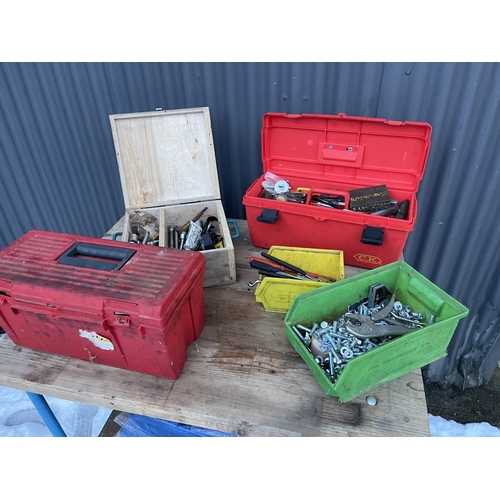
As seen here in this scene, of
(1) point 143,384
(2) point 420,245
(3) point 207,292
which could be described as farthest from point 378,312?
(2) point 420,245

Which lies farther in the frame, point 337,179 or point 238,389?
point 337,179

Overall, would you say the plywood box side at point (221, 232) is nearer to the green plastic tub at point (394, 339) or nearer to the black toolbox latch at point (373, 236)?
the green plastic tub at point (394, 339)

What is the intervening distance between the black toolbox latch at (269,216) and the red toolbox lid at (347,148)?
0.26m

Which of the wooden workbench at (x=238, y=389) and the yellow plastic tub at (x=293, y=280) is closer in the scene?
the wooden workbench at (x=238, y=389)

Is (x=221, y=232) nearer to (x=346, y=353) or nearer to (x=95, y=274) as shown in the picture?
(x=95, y=274)

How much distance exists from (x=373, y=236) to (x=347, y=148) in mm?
372

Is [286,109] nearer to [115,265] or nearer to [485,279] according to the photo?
[115,265]

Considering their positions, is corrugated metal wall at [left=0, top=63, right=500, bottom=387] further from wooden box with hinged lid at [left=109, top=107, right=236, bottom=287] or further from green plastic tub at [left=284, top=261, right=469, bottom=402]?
green plastic tub at [left=284, top=261, right=469, bottom=402]

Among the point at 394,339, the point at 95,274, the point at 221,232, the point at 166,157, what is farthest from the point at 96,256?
the point at 394,339

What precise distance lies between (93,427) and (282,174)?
4.81 ft

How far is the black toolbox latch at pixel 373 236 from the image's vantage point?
115 centimetres

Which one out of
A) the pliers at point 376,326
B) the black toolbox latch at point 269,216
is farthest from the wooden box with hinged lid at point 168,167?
the pliers at point 376,326

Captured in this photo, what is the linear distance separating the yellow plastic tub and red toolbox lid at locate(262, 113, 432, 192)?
1.20 ft

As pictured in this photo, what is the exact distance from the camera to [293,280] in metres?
1.04
